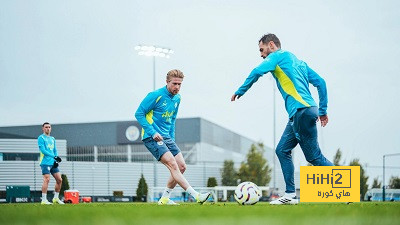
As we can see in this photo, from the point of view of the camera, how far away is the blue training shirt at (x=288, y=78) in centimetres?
841

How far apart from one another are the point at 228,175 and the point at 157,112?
45.6m

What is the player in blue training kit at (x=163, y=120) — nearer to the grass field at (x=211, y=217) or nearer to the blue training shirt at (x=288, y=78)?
the blue training shirt at (x=288, y=78)

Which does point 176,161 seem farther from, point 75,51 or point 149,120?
point 75,51

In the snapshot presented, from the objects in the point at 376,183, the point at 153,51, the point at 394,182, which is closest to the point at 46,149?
the point at 394,182

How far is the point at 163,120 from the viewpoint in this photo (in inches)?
386

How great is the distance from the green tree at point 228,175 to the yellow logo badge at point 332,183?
149 ft

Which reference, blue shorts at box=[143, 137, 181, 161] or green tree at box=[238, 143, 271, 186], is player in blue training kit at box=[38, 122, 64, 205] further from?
green tree at box=[238, 143, 271, 186]

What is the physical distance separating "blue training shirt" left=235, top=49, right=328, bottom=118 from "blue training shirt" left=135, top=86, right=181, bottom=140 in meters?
1.67

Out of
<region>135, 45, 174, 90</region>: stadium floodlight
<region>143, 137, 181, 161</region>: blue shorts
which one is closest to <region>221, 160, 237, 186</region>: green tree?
<region>135, 45, 174, 90</region>: stadium floodlight

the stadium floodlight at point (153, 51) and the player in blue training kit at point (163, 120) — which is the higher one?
the stadium floodlight at point (153, 51)

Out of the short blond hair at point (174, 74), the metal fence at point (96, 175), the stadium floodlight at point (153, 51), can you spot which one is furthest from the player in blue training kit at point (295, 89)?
the metal fence at point (96, 175)

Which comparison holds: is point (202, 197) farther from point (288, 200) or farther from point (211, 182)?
point (211, 182)

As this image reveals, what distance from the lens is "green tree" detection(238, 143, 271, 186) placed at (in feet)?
173

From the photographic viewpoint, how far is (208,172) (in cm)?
5366
